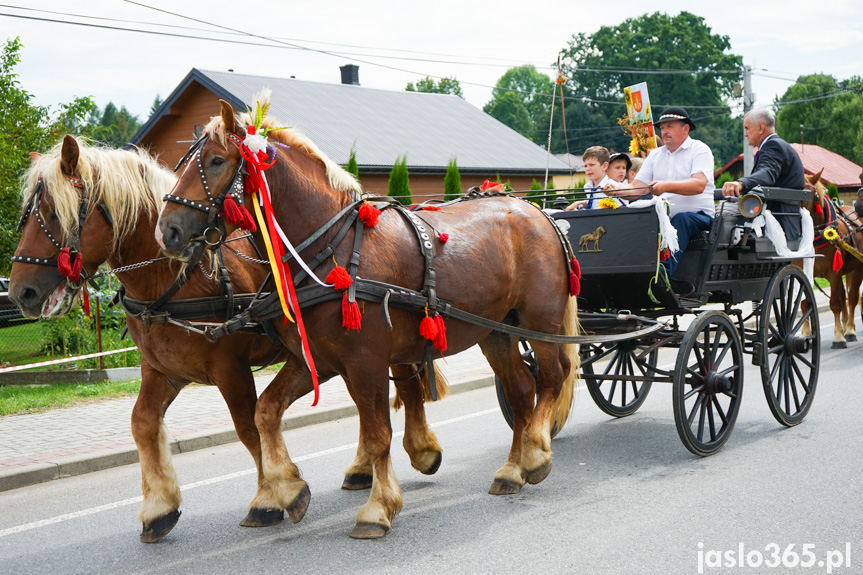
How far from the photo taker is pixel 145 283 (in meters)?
4.28

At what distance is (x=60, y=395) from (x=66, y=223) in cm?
540

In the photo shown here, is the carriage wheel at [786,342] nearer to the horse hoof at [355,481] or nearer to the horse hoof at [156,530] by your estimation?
the horse hoof at [355,481]

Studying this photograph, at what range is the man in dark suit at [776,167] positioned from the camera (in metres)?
6.38

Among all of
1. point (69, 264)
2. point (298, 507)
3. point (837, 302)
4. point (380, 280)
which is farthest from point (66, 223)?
point (837, 302)

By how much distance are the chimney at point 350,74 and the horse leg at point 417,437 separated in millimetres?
30129

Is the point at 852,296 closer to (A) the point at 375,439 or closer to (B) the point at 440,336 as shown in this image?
(B) the point at 440,336

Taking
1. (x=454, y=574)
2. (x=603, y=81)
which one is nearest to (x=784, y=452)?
(x=454, y=574)

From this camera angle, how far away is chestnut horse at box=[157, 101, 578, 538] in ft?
12.7

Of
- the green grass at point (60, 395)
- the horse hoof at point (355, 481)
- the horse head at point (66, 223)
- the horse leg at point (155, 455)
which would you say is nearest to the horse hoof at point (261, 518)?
the horse leg at point (155, 455)

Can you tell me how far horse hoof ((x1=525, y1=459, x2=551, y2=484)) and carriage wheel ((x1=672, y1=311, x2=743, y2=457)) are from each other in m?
0.96

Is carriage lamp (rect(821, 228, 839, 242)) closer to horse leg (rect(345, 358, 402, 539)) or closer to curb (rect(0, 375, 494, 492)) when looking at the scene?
curb (rect(0, 375, 494, 492))

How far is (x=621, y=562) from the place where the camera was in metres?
3.68

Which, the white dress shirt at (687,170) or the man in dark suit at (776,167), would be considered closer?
the white dress shirt at (687,170)

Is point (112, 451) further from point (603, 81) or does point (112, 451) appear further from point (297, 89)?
point (603, 81)
